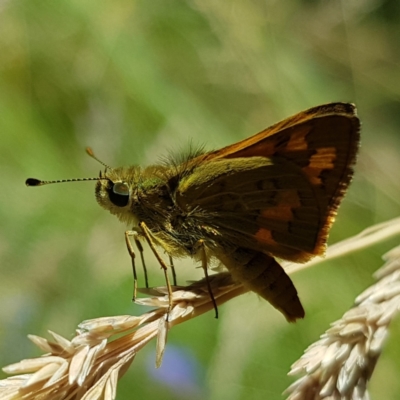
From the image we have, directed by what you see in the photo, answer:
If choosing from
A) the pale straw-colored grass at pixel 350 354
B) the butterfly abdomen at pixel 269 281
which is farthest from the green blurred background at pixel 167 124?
the pale straw-colored grass at pixel 350 354

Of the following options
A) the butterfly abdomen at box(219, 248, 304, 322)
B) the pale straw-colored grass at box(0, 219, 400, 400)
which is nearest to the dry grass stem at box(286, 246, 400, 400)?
the pale straw-colored grass at box(0, 219, 400, 400)

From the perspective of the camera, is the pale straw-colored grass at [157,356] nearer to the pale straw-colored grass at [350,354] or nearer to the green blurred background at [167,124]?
the pale straw-colored grass at [350,354]

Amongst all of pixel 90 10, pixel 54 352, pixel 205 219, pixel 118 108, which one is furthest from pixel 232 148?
pixel 90 10

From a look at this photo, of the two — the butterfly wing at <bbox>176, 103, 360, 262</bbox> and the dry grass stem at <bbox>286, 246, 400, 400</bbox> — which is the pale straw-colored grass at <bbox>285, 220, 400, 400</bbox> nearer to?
the dry grass stem at <bbox>286, 246, 400, 400</bbox>

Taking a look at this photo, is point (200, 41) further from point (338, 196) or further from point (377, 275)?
point (377, 275)

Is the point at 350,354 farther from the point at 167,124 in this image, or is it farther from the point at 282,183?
the point at 167,124

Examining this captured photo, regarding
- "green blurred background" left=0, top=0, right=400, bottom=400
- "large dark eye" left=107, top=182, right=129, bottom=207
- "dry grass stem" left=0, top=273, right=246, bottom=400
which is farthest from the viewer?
"green blurred background" left=0, top=0, right=400, bottom=400
